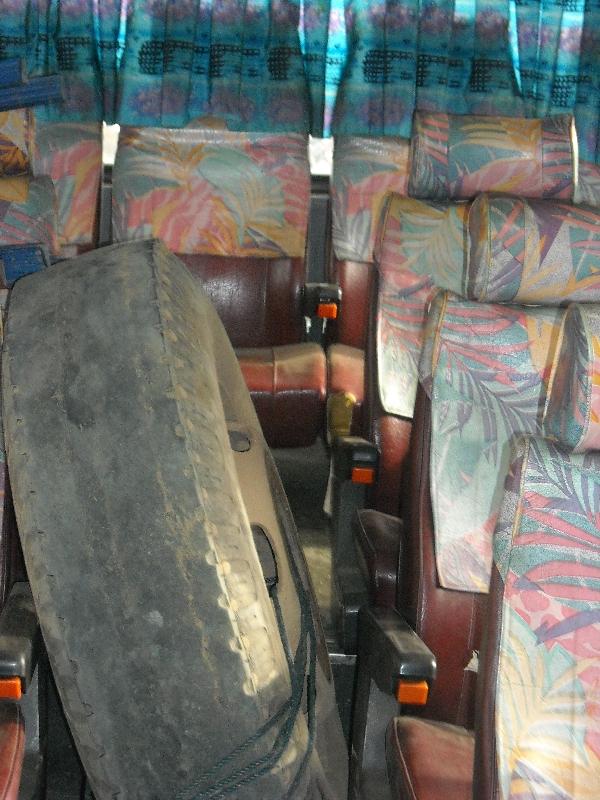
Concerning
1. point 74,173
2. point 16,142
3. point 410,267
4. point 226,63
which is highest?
point 226,63

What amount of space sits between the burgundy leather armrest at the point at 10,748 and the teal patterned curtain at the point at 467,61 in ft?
9.15

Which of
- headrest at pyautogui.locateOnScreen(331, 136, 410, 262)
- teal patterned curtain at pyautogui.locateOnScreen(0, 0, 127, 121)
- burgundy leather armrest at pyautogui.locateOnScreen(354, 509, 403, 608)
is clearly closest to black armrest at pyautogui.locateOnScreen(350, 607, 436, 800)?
burgundy leather armrest at pyautogui.locateOnScreen(354, 509, 403, 608)

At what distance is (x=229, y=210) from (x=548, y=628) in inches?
76.7

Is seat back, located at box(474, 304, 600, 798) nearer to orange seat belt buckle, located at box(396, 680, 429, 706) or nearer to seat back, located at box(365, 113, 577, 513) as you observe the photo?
orange seat belt buckle, located at box(396, 680, 429, 706)

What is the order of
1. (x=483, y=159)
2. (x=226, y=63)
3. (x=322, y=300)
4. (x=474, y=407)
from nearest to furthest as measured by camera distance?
(x=474, y=407), (x=483, y=159), (x=322, y=300), (x=226, y=63)

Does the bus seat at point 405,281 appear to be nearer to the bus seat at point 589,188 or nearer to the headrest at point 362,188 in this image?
the bus seat at point 589,188

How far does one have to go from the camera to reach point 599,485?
45.1 inches

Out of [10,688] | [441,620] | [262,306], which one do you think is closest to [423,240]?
[262,306]

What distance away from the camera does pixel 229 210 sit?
9.13 feet

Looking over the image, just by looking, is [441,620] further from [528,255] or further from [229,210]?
[229,210]

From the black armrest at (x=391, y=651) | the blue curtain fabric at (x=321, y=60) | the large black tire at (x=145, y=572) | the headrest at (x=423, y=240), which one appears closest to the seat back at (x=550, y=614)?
the black armrest at (x=391, y=651)

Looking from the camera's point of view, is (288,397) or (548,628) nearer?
(548,628)

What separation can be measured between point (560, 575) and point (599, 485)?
0.12m

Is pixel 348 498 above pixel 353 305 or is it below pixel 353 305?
below
